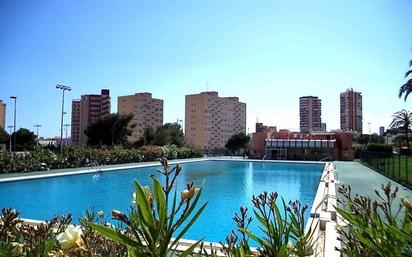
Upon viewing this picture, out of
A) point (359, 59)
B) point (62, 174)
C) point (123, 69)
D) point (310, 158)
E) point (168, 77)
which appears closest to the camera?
point (359, 59)

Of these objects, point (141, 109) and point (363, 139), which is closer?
point (363, 139)

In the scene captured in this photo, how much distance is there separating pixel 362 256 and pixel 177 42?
1466 cm

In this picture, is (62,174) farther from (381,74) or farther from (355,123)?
(355,123)

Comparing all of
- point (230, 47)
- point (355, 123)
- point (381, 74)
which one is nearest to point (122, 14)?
point (230, 47)

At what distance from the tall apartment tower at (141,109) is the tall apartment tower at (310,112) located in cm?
3607

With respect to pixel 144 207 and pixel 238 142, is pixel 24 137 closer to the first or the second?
pixel 238 142

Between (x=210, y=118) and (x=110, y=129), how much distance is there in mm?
41296

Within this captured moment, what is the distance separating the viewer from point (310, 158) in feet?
127

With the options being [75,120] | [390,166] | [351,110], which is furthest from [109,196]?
[351,110]

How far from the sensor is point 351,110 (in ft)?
278

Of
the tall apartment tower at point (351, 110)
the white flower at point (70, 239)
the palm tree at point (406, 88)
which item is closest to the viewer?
the white flower at point (70, 239)

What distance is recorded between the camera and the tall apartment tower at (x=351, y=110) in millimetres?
84250

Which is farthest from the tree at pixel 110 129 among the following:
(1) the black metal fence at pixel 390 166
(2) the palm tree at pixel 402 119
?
(2) the palm tree at pixel 402 119

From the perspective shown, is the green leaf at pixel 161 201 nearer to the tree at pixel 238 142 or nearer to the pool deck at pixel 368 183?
the pool deck at pixel 368 183
